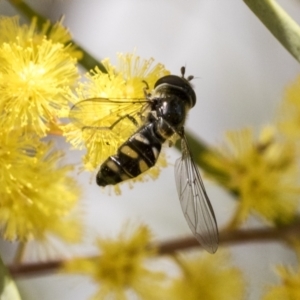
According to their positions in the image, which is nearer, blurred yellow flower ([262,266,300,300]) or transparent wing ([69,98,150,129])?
transparent wing ([69,98,150,129])

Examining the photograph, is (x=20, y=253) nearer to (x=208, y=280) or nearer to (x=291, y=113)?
(x=208, y=280)

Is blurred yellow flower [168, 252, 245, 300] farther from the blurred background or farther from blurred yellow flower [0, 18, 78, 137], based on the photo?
blurred yellow flower [0, 18, 78, 137]

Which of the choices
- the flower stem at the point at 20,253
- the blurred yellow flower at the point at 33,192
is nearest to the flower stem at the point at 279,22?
the blurred yellow flower at the point at 33,192

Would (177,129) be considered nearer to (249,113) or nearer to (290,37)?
(290,37)

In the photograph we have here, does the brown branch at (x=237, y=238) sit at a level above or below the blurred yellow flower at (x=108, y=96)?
below

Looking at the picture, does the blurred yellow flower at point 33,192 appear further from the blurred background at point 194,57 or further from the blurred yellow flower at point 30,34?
the blurred background at point 194,57

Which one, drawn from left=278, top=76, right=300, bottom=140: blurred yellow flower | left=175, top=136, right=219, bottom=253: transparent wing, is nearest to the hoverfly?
left=175, top=136, right=219, bottom=253: transparent wing
